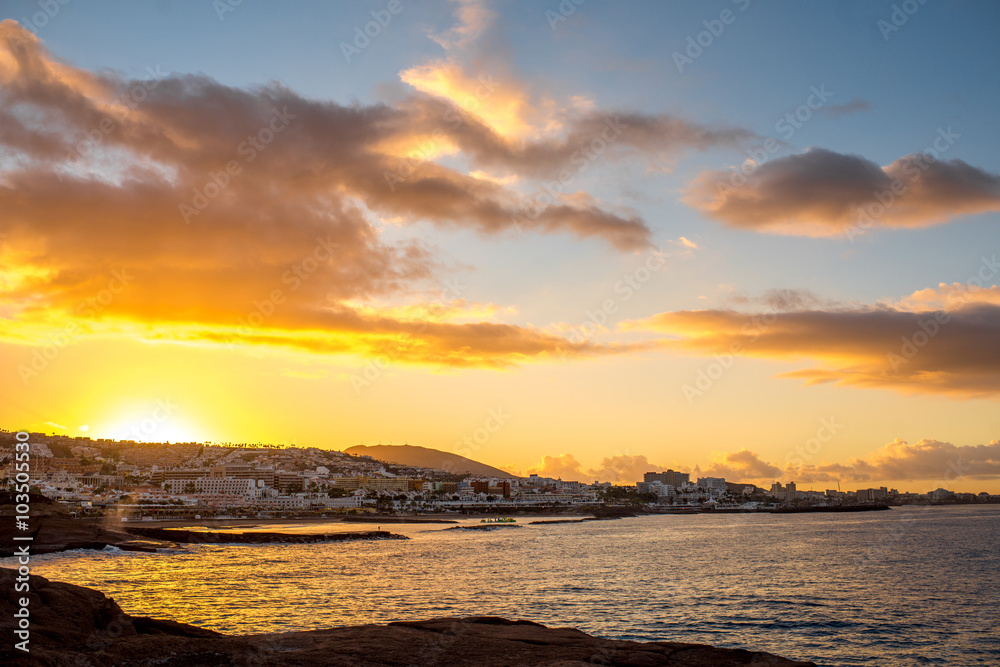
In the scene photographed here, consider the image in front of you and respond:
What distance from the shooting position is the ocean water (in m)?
26.7

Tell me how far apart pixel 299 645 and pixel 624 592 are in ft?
82.6

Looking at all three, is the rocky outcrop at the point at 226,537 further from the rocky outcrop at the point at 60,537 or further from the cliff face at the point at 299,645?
the cliff face at the point at 299,645

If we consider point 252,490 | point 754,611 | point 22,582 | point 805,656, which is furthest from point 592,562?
point 252,490

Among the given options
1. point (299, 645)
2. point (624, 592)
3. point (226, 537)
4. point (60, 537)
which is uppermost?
point (299, 645)

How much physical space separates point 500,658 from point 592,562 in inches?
1612

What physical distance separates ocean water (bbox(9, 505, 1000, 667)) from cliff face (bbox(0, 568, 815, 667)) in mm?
8003

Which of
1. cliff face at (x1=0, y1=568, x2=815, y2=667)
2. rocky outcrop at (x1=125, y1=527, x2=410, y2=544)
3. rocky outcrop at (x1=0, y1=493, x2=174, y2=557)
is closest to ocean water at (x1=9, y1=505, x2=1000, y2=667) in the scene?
Result: rocky outcrop at (x1=0, y1=493, x2=174, y2=557)

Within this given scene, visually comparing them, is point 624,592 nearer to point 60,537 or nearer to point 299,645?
point 299,645

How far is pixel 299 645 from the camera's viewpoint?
1677 centimetres

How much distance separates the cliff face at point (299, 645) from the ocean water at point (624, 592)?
8.00 metres

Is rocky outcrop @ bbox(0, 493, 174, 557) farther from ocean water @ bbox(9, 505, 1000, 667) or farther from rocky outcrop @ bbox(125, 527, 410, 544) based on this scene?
rocky outcrop @ bbox(125, 527, 410, 544)

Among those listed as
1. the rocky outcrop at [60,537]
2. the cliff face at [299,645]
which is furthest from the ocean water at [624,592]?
the cliff face at [299,645]

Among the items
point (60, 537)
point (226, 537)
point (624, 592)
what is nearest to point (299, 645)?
point (624, 592)

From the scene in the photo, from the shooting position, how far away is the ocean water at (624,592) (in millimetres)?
26719
